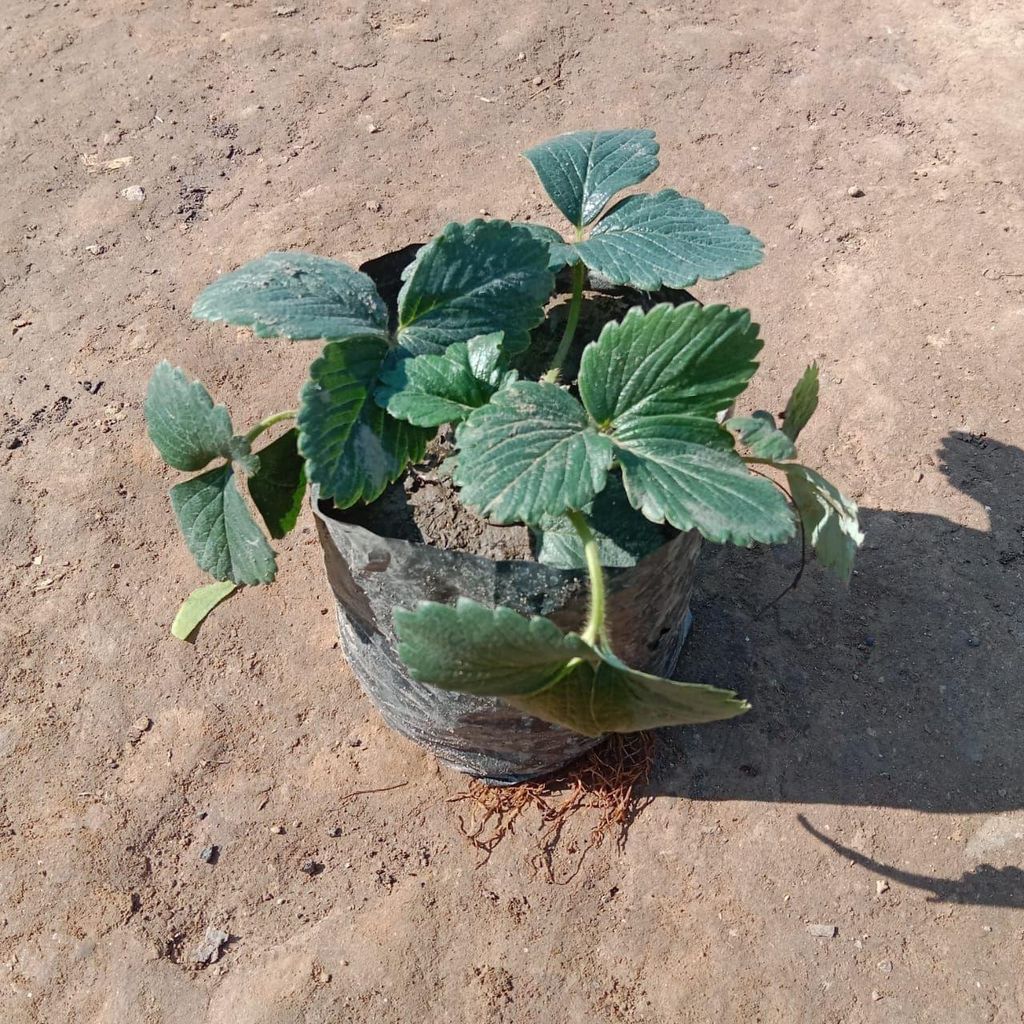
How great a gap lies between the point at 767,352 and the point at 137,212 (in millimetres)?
1787

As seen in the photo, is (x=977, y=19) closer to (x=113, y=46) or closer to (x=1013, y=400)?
(x=1013, y=400)

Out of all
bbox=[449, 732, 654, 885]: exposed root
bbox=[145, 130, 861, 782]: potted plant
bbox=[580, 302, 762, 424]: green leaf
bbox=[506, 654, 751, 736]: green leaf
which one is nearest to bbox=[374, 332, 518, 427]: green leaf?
bbox=[145, 130, 861, 782]: potted plant

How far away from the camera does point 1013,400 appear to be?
7.85ft

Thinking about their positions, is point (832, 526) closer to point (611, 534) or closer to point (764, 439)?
point (764, 439)

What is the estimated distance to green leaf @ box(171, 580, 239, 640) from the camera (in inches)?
59.6

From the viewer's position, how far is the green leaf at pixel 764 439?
126cm

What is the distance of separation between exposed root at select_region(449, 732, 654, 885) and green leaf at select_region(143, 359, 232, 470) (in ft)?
2.77

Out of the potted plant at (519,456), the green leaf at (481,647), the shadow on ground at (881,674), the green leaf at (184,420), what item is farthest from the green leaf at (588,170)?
the shadow on ground at (881,674)

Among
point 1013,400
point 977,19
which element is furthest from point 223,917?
point 977,19

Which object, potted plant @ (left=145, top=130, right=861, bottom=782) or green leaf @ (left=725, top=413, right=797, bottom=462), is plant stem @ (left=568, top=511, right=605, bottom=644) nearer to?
potted plant @ (left=145, top=130, right=861, bottom=782)

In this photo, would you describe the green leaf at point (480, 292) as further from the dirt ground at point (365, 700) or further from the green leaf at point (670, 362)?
the dirt ground at point (365, 700)

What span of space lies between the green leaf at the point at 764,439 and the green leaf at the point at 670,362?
0.15 feet

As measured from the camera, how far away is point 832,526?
129 centimetres

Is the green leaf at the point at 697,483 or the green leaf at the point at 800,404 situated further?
the green leaf at the point at 800,404
